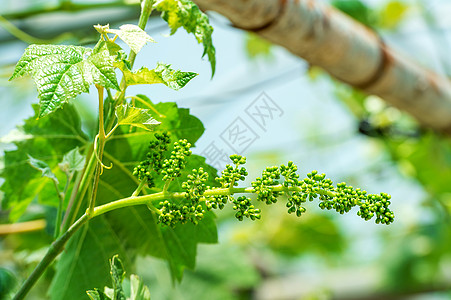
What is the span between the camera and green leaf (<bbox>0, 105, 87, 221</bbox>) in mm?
474

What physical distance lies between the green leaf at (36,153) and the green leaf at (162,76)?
0.19 metres

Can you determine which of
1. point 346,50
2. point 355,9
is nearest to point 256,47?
point 355,9

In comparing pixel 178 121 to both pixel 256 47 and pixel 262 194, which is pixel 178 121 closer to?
pixel 262 194

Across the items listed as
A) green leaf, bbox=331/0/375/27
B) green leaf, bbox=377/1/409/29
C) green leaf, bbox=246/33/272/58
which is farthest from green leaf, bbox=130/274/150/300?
green leaf, bbox=377/1/409/29

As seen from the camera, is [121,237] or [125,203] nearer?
[125,203]

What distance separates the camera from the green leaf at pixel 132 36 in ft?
0.99

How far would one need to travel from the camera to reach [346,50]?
775 millimetres

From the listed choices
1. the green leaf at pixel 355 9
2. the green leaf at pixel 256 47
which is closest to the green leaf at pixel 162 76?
the green leaf at pixel 355 9

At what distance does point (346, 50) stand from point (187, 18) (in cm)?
44

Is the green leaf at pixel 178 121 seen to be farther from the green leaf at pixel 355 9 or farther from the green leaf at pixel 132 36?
the green leaf at pixel 355 9

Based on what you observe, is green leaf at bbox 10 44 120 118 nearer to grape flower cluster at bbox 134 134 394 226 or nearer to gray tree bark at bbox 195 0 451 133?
grape flower cluster at bbox 134 134 394 226

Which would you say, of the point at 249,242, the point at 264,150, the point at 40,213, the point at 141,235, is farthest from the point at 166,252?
the point at 264,150

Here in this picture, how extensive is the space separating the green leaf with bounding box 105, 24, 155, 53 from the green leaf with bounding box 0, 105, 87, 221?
20cm

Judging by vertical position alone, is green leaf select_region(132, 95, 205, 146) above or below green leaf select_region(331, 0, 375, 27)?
below
